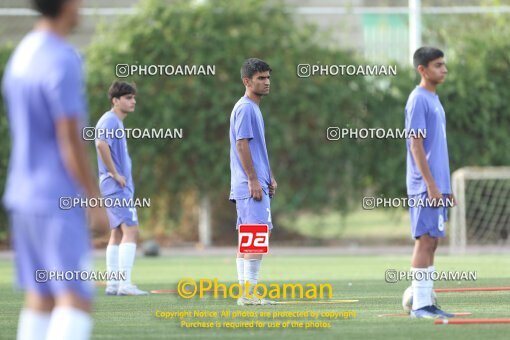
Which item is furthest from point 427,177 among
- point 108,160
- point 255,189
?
point 108,160

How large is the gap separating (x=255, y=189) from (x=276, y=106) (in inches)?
502

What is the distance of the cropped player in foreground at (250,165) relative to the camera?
1047 centimetres

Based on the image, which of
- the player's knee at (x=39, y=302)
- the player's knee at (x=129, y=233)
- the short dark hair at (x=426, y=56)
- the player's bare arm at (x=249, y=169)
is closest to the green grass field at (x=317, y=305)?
the player's knee at (x=129, y=233)

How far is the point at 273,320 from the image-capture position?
918 centimetres

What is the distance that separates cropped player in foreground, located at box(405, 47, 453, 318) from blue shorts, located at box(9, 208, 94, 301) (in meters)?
4.20

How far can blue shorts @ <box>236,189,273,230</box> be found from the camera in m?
10.5

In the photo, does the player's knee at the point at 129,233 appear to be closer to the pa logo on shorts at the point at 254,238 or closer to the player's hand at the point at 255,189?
the pa logo on shorts at the point at 254,238

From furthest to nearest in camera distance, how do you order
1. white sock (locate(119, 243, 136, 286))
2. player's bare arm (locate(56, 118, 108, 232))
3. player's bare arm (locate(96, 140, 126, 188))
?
white sock (locate(119, 243, 136, 286))
player's bare arm (locate(96, 140, 126, 188))
player's bare arm (locate(56, 118, 108, 232))

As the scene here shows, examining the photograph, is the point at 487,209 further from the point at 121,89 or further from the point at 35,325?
the point at 35,325

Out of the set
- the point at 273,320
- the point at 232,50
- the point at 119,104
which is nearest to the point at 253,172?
the point at 273,320

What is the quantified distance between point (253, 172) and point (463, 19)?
52.0 feet

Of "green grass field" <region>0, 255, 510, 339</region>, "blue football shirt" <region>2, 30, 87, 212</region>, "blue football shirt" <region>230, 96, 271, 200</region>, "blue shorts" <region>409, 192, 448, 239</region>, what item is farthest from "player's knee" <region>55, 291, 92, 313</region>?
"blue football shirt" <region>230, 96, 271, 200</region>

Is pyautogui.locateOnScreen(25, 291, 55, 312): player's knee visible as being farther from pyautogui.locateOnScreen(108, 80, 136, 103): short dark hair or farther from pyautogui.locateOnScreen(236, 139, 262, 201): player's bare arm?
pyautogui.locateOnScreen(108, 80, 136, 103): short dark hair

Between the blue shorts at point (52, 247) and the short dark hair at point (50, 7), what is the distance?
0.94 metres
